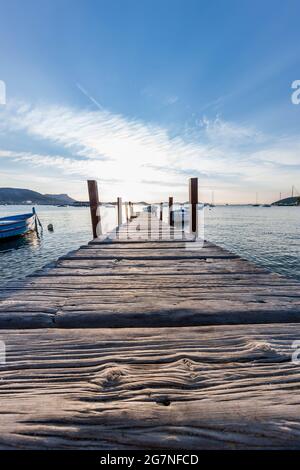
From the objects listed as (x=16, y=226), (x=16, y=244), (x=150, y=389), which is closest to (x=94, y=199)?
(x=150, y=389)

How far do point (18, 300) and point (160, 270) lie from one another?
1770mm

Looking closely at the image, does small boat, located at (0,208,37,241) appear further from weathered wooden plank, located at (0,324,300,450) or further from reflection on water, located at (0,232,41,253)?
weathered wooden plank, located at (0,324,300,450)

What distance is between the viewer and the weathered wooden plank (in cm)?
86

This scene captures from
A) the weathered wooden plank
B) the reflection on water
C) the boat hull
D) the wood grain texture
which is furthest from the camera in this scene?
the boat hull

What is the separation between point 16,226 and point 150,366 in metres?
24.6

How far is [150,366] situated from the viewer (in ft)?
4.09

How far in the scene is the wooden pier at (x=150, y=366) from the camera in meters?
0.88

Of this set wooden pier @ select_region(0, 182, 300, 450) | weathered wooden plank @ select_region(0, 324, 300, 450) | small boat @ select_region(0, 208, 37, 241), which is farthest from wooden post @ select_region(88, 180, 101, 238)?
small boat @ select_region(0, 208, 37, 241)

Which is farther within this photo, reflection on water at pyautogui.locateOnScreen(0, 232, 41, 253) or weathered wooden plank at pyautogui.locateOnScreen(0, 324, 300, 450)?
reflection on water at pyautogui.locateOnScreen(0, 232, 41, 253)

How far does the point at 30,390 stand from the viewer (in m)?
1.09

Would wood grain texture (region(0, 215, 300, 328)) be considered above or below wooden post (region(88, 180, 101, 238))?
below

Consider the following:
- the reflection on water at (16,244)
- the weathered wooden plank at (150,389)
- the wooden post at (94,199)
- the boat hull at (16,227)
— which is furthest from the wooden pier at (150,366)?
the boat hull at (16,227)

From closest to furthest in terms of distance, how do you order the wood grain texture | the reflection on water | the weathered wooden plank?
the weathered wooden plank → the wood grain texture → the reflection on water
